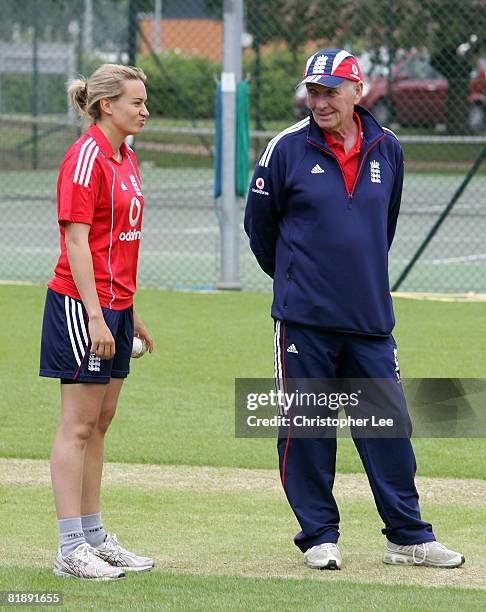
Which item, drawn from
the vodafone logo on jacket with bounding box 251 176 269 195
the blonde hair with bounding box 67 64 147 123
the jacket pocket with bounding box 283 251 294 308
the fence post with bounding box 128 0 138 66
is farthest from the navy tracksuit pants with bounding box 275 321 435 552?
the fence post with bounding box 128 0 138 66

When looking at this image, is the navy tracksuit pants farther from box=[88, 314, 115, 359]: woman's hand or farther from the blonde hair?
the blonde hair

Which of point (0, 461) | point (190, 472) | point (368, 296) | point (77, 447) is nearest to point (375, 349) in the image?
point (368, 296)

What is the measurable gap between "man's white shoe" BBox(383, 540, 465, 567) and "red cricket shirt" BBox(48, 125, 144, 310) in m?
1.55

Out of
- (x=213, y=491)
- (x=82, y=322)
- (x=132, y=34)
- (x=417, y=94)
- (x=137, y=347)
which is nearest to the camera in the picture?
(x=82, y=322)

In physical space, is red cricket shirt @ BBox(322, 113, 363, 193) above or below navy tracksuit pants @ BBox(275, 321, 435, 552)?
above

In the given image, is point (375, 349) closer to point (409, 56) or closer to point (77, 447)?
point (77, 447)

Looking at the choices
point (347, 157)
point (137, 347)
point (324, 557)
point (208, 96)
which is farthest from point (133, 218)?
point (208, 96)

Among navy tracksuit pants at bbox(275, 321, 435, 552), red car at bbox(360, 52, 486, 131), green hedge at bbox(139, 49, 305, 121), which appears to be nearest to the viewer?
navy tracksuit pants at bbox(275, 321, 435, 552)

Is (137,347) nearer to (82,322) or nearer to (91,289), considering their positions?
(82,322)

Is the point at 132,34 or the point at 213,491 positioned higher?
the point at 132,34

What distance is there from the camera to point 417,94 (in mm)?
23188

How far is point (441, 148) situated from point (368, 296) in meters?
20.5

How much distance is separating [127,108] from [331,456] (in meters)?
1.71

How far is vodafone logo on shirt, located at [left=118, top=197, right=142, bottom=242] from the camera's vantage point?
5543 millimetres
